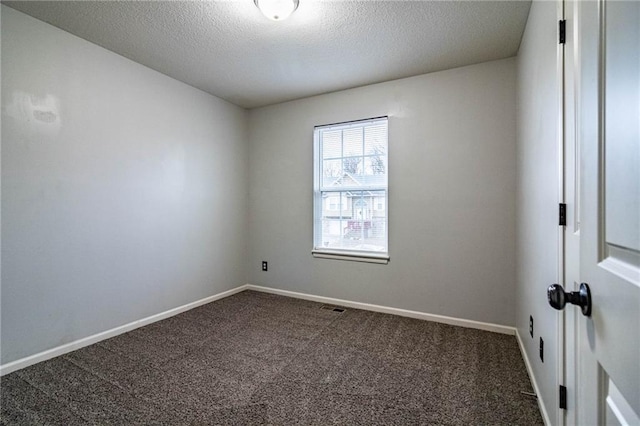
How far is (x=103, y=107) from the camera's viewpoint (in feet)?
8.38

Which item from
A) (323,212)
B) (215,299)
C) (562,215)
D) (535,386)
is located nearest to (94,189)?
(215,299)

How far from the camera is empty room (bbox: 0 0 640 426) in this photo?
45.9 inches

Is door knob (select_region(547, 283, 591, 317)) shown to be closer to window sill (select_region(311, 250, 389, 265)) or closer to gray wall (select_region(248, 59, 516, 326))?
gray wall (select_region(248, 59, 516, 326))

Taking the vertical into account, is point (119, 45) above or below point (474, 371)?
above

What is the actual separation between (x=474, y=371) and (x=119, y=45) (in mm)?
3801

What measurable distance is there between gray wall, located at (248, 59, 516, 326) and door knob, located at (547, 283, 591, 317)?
7.27 ft

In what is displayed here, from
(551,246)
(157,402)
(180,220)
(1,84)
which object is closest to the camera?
(551,246)

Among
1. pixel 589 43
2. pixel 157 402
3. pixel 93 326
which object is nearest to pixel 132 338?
pixel 93 326

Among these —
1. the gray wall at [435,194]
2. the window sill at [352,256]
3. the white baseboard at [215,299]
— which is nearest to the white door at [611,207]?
the white baseboard at [215,299]

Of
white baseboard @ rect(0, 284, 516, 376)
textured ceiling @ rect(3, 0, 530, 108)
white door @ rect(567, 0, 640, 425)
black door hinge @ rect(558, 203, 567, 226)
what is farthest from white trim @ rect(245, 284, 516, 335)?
textured ceiling @ rect(3, 0, 530, 108)

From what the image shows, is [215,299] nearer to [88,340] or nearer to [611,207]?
[88,340]

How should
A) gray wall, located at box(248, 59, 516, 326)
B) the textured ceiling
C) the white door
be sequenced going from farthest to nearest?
1. gray wall, located at box(248, 59, 516, 326)
2. the textured ceiling
3. the white door

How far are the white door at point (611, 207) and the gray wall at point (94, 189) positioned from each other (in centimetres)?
308

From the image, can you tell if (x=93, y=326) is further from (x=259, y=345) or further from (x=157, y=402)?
(x=259, y=345)
